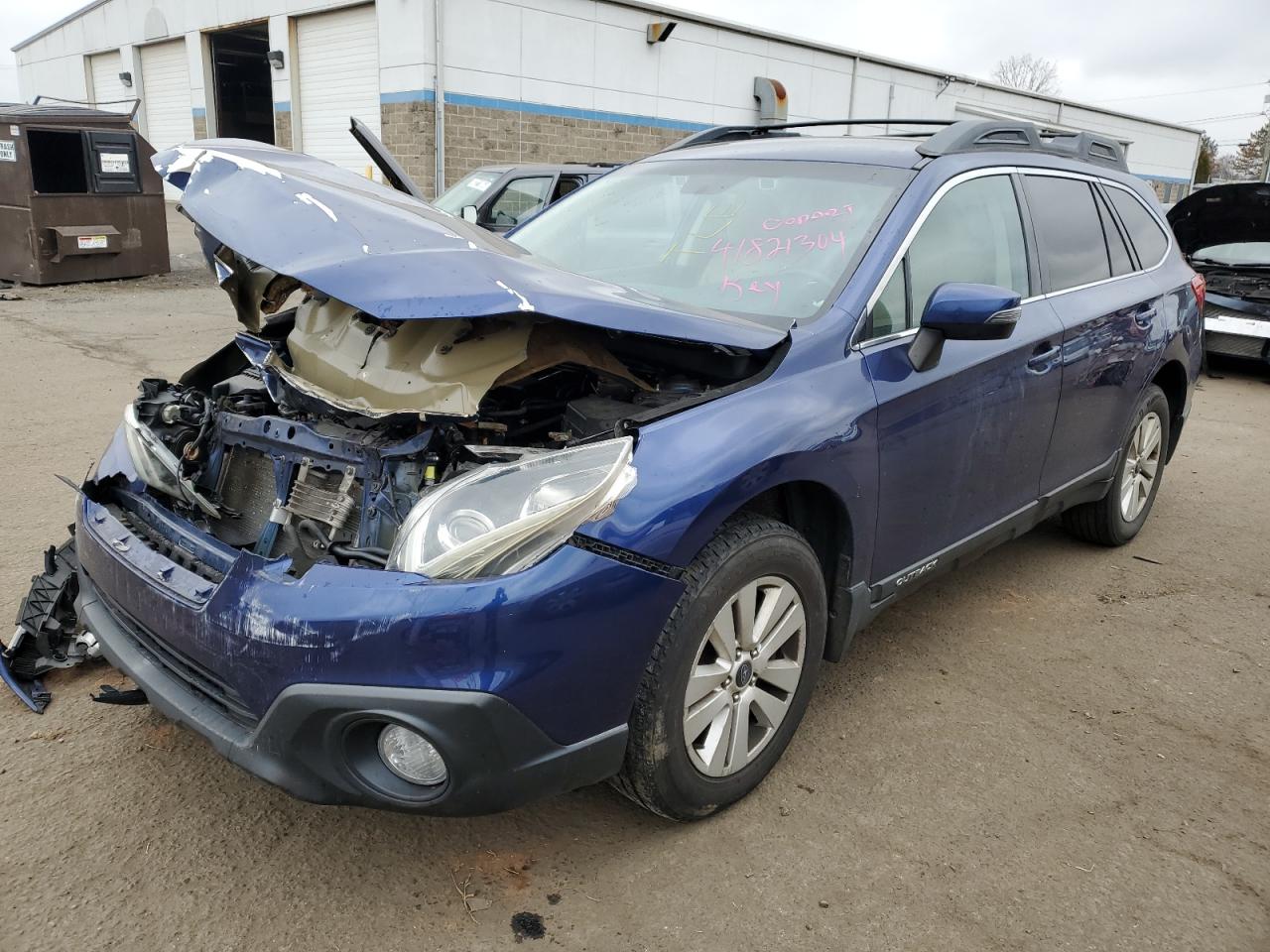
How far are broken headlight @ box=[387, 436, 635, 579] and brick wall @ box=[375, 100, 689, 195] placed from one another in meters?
15.1

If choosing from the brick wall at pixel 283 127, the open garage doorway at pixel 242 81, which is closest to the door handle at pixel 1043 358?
the brick wall at pixel 283 127

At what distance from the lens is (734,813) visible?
8.47ft

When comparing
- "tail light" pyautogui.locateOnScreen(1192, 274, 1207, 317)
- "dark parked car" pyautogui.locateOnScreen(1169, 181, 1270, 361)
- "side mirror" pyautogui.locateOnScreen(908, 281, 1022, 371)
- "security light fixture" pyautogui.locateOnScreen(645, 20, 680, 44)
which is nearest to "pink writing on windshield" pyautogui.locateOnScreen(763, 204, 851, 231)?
"side mirror" pyautogui.locateOnScreen(908, 281, 1022, 371)

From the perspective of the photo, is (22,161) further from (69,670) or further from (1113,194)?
(1113,194)

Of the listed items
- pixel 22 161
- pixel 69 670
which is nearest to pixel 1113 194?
pixel 69 670

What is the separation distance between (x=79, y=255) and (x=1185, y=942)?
1236cm

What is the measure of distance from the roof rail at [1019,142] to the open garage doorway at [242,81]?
20364 millimetres

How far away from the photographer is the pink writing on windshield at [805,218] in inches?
120

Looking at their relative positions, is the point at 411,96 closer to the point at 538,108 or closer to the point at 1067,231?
the point at 538,108

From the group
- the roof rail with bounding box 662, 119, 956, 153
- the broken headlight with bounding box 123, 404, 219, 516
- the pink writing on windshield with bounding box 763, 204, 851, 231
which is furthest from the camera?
the roof rail with bounding box 662, 119, 956, 153

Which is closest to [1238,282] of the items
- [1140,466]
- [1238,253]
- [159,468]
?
[1238,253]

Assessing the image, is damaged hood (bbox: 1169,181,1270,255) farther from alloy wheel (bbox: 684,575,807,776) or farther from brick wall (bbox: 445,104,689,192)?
brick wall (bbox: 445,104,689,192)

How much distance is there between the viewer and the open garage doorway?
71.6ft

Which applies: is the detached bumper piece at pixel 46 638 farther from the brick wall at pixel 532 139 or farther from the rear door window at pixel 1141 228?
the brick wall at pixel 532 139
